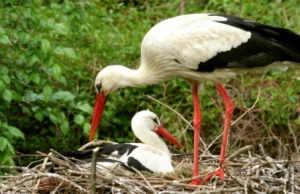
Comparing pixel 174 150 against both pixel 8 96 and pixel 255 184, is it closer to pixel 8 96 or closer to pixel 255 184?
pixel 8 96

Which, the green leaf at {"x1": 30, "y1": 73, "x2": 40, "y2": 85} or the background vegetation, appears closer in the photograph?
the green leaf at {"x1": 30, "y1": 73, "x2": 40, "y2": 85}

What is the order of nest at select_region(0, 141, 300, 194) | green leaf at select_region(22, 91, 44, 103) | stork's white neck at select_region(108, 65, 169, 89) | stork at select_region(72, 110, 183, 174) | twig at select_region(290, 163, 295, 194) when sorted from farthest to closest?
green leaf at select_region(22, 91, 44, 103) → stork's white neck at select_region(108, 65, 169, 89) → stork at select_region(72, 110, 183, 174) → twig at select_region(290, 163, 295, 194) → nest at select_region(0, 141, 300, 194)

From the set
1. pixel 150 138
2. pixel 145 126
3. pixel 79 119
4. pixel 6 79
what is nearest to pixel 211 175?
pixel 150 138

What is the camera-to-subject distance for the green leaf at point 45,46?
362 inches

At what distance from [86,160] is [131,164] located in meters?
0.33

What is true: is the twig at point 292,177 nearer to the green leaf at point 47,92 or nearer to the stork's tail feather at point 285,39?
the stork's tail feather at point 285,39

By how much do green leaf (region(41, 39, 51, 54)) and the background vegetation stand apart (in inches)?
0.4

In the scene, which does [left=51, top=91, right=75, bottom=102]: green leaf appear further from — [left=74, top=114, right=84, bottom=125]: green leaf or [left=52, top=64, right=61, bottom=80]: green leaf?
[left=52, top=64, right=61, bottom=80]: green leaf

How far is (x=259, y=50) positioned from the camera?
27.9 ft

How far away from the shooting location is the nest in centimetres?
777

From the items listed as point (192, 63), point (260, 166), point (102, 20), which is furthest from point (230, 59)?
point (102, 20)

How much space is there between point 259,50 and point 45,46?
70.8 inches

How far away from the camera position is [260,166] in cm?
837

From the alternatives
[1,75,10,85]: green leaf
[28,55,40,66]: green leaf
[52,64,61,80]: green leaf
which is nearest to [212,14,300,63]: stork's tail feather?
[52,64,61,80]: green leaf
